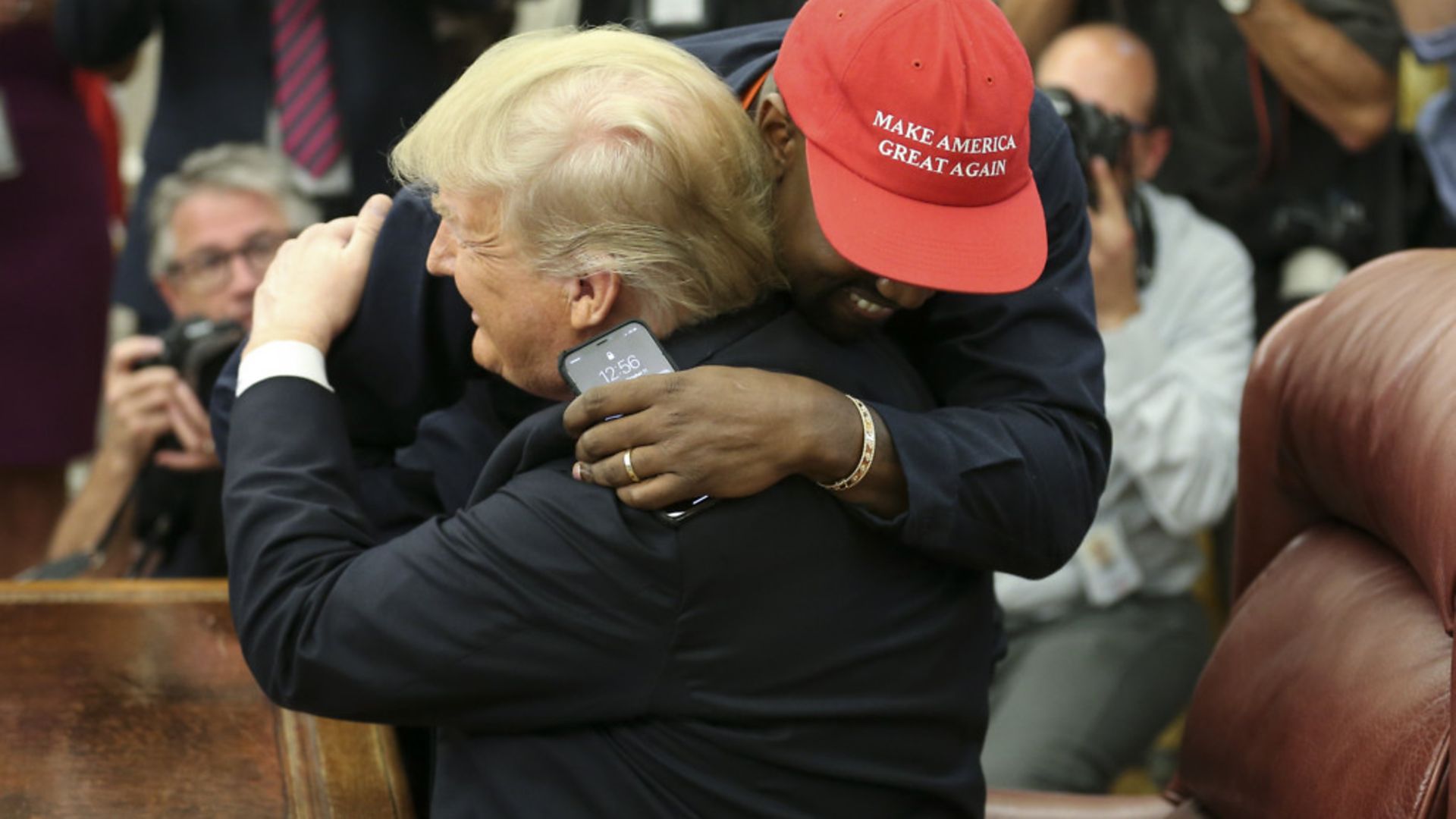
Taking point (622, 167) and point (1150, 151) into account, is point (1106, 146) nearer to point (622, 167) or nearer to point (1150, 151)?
point (1150, 151)

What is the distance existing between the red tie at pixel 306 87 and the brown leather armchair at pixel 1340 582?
5.04 feet

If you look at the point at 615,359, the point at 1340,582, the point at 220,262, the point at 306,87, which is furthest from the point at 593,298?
the point at 306,87

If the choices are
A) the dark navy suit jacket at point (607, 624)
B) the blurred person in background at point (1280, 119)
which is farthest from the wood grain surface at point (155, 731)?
the blurred person in background at point (1280, 119)

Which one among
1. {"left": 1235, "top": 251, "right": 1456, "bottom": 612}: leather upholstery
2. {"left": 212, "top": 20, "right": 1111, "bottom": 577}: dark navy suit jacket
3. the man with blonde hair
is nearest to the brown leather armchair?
{"left": 1235, "top": 251, "right": 1456, "bottom": 612}: leather upholstery

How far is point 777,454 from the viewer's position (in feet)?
3.89

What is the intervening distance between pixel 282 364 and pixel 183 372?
1.11m

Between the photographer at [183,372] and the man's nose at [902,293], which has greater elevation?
the man's nose at [902,293]

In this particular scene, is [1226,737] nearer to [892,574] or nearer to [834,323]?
[892,574]

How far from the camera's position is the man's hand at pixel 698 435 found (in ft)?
3.82

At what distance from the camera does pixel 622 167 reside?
3.98ft

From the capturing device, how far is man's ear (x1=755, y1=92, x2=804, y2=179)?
1271 millimetres

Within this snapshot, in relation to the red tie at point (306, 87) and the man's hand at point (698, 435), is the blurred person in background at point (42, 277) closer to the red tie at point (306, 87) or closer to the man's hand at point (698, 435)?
the red tie at point (306, 87)

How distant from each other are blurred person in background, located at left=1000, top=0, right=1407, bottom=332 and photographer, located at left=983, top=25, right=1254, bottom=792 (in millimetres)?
198

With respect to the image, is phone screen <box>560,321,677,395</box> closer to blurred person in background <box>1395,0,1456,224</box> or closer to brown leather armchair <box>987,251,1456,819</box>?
brown leather armchair <box>987,251,1456,819</box>
